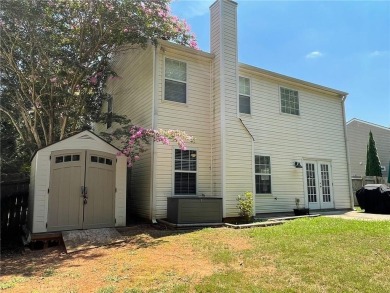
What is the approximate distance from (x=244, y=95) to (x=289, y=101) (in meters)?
2.59

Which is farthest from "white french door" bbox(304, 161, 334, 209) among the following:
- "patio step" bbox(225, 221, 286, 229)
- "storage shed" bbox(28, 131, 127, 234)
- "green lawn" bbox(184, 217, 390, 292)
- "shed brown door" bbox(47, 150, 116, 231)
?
"shed brown door" bbox(47, 150, 116, 231)

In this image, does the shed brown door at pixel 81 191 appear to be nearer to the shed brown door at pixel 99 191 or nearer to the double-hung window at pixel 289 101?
the shed brown door at pixel 99 191

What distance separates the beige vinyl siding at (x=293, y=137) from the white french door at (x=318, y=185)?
0.89 feet

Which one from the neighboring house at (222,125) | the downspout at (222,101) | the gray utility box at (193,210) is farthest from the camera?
the neighboring house at (222,125)

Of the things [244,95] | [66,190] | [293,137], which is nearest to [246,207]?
[244,95]

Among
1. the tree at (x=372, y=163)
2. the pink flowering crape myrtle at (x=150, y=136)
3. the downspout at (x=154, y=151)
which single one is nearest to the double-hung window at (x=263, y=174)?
the pink flowering crape myrtle at (x=150, y=136)

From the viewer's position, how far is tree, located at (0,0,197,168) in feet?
31.9

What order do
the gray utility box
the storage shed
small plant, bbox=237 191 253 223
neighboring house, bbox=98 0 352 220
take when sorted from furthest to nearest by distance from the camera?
1. neighboring house, bbox=98 0 352 220
2. small plant, bbox=237 191 253 223
3. the gray utility box
4. the storage shed

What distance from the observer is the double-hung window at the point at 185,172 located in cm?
1008

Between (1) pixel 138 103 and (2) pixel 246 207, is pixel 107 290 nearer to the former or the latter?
(2) pixel 246 207

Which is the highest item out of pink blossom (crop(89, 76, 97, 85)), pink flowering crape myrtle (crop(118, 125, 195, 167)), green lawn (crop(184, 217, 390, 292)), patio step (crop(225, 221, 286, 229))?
pink blossom (crop(89, 76, 97, 85))

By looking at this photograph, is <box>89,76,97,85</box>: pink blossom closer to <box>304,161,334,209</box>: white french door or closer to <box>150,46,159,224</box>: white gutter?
<box>150,46,159,224</box>: white gutter

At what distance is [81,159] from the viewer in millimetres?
8602

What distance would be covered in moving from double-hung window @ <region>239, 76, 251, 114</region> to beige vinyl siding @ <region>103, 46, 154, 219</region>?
3.57 meters
